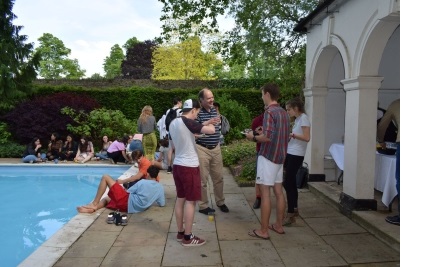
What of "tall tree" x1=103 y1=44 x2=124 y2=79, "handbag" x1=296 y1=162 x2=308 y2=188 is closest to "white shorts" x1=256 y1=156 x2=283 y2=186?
"handbag" x1=296 y1=162 x2=308 y2=188

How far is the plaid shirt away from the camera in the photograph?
176 inches

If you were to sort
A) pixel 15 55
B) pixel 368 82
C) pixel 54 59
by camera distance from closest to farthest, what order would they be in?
1. pixel 368 82
2. pixel 15 55
3. pixel 54 59

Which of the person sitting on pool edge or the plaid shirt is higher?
the plaid shirt

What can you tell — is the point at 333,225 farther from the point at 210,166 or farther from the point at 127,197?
the point at 127,197

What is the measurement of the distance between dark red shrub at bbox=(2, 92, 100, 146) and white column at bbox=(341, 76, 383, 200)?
11.3 meters

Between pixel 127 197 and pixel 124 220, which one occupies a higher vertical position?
pixel 127 197

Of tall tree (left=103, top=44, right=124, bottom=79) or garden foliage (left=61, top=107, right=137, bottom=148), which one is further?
tall tree (left=103, top=44, right=124, bottom=79)

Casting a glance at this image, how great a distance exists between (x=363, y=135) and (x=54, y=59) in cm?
5125

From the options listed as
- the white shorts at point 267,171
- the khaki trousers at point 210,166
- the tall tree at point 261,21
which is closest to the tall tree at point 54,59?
the tall tree at point 261,21

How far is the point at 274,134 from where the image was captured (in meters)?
4.49

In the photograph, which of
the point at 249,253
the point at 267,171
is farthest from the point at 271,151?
the point at 249,253

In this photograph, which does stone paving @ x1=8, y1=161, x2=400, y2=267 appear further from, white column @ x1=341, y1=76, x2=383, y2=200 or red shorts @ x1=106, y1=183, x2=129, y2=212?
white column @ x1=341, y1=76, x2=383, y2=200

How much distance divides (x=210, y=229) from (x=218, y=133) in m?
1.43
